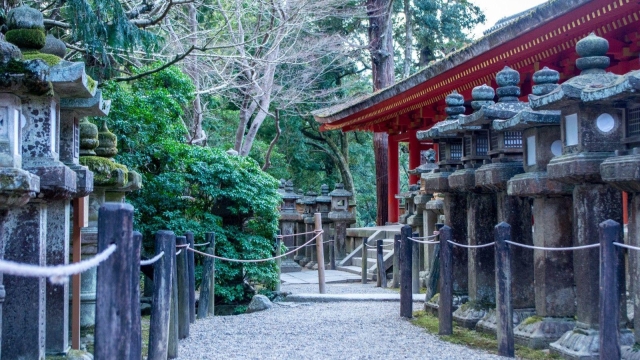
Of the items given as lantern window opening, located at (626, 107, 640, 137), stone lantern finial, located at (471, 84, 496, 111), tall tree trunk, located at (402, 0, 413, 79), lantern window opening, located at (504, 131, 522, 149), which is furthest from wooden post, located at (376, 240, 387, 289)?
tall tree trunk, located at (402, 0, 413, 79)

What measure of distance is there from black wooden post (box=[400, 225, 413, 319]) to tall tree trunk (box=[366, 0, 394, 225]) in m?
15.3

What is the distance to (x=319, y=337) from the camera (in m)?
8.75

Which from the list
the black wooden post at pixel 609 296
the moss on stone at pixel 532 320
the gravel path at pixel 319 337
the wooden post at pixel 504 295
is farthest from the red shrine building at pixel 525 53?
the black wooden post at pixel 609 296

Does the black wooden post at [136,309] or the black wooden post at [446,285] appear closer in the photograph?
the black wooden post at [136,309]

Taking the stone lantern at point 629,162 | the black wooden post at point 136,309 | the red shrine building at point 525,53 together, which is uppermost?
the red shrine building at point 525,53

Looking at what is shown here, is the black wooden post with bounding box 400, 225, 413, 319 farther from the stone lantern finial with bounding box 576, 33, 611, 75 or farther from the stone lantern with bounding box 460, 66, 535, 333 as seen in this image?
the stone lantern finial with bounding box 576, 33, 611, 75

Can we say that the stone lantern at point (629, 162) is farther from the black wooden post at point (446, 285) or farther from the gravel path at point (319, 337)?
the black wooden post at point (446, 285)

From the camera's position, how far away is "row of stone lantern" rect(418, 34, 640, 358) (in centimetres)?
619

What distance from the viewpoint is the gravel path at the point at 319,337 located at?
7.59 m

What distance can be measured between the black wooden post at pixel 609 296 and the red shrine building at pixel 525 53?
482cm

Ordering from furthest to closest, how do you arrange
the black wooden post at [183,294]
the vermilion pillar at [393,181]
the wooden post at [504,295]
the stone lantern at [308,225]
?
the vermilion pillar at [393,181] < the stone lantern at [308,225] < the black wooden post at [183,294] < the wooden post at [504,295]

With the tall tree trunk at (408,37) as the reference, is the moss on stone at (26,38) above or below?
below

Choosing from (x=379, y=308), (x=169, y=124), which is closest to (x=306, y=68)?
(x=169, y=124)

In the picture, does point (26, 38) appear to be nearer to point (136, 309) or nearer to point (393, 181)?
point (136, 309)
